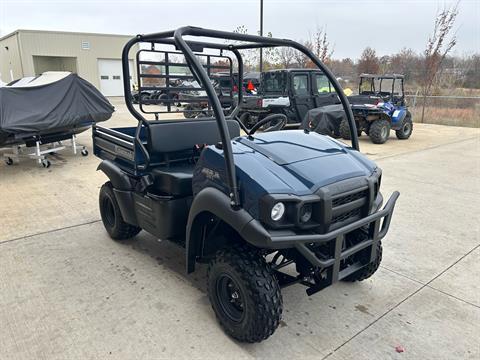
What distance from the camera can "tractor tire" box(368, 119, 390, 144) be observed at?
8820 mm

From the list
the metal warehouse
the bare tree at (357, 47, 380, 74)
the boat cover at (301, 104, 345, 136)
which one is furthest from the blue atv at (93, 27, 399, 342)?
the metal warehouse

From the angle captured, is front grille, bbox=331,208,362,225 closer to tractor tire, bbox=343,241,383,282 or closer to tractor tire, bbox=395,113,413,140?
tractor tire, bbox=343,241,383,282

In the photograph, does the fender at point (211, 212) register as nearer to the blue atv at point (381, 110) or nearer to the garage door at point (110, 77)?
the blue atv at point (381, 110)

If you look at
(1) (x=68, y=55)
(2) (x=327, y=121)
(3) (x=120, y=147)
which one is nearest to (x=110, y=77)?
(1) (x=68, y=55)

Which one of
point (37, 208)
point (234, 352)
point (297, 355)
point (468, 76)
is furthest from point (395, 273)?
point (468, 76)

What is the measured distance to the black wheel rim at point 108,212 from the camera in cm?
365

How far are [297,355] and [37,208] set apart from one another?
3.60m

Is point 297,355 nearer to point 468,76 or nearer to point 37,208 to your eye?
point 37,208

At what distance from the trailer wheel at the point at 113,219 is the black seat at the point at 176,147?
0.73 m

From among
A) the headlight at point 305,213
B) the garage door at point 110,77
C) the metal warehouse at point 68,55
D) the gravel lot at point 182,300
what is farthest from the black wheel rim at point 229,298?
the garage door at point 110,77

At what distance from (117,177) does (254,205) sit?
1.63 metres

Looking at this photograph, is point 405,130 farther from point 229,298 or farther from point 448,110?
point 229,298

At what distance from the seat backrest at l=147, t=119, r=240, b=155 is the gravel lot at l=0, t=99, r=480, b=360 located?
972 mm

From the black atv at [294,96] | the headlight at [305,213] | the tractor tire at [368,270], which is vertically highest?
the black atv at [294,96]
